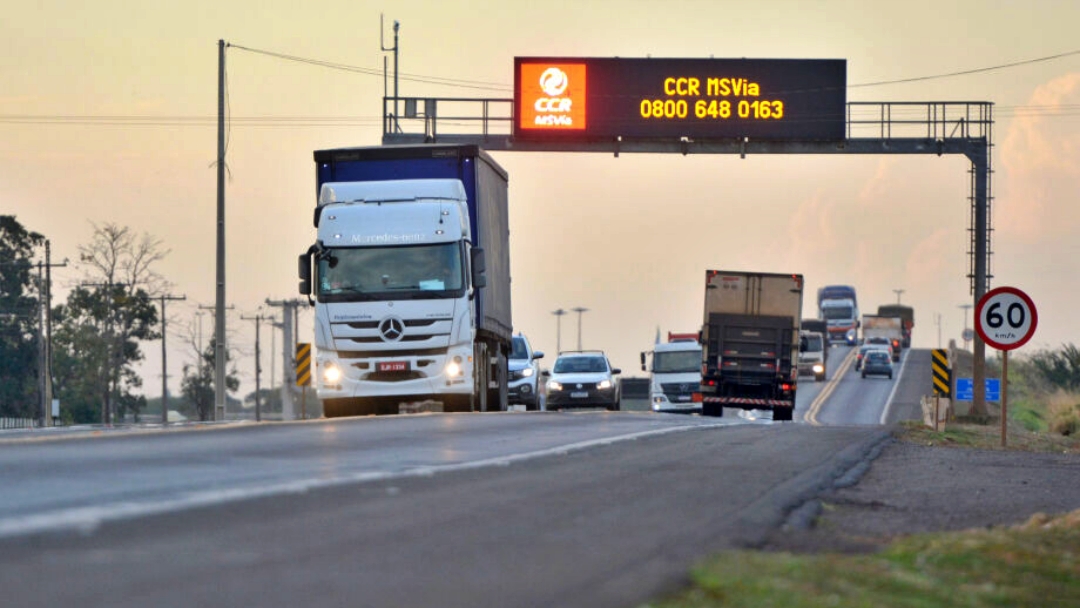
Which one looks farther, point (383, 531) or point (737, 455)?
point (737, 455)

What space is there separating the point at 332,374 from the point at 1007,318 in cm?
1098

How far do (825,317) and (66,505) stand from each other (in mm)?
110735

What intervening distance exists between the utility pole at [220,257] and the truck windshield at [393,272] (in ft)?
51.6

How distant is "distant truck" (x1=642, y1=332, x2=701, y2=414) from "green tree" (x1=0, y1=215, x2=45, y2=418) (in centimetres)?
4879

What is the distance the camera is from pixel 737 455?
51.8 ft

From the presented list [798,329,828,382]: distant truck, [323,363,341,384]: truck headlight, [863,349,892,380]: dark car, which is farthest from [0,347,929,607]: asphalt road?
[863,349,892,380]: dark car

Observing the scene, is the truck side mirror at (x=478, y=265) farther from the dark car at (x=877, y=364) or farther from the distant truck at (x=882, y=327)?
the distant truck at (x=882, y=327)

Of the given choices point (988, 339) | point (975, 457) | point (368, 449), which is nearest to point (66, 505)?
point (368, 449)

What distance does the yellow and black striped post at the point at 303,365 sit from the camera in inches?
1666

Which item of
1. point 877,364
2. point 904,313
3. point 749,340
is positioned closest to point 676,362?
point 749,340

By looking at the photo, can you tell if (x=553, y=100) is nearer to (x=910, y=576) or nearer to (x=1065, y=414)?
(x=1065, y=414)

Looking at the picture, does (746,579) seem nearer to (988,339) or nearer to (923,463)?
(923,463)

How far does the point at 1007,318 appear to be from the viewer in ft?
72.4

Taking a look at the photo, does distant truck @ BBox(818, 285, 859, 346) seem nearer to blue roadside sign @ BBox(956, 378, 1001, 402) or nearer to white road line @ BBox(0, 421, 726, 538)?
blue roadside sign @ BBox(956, 378, 1001, 402)
